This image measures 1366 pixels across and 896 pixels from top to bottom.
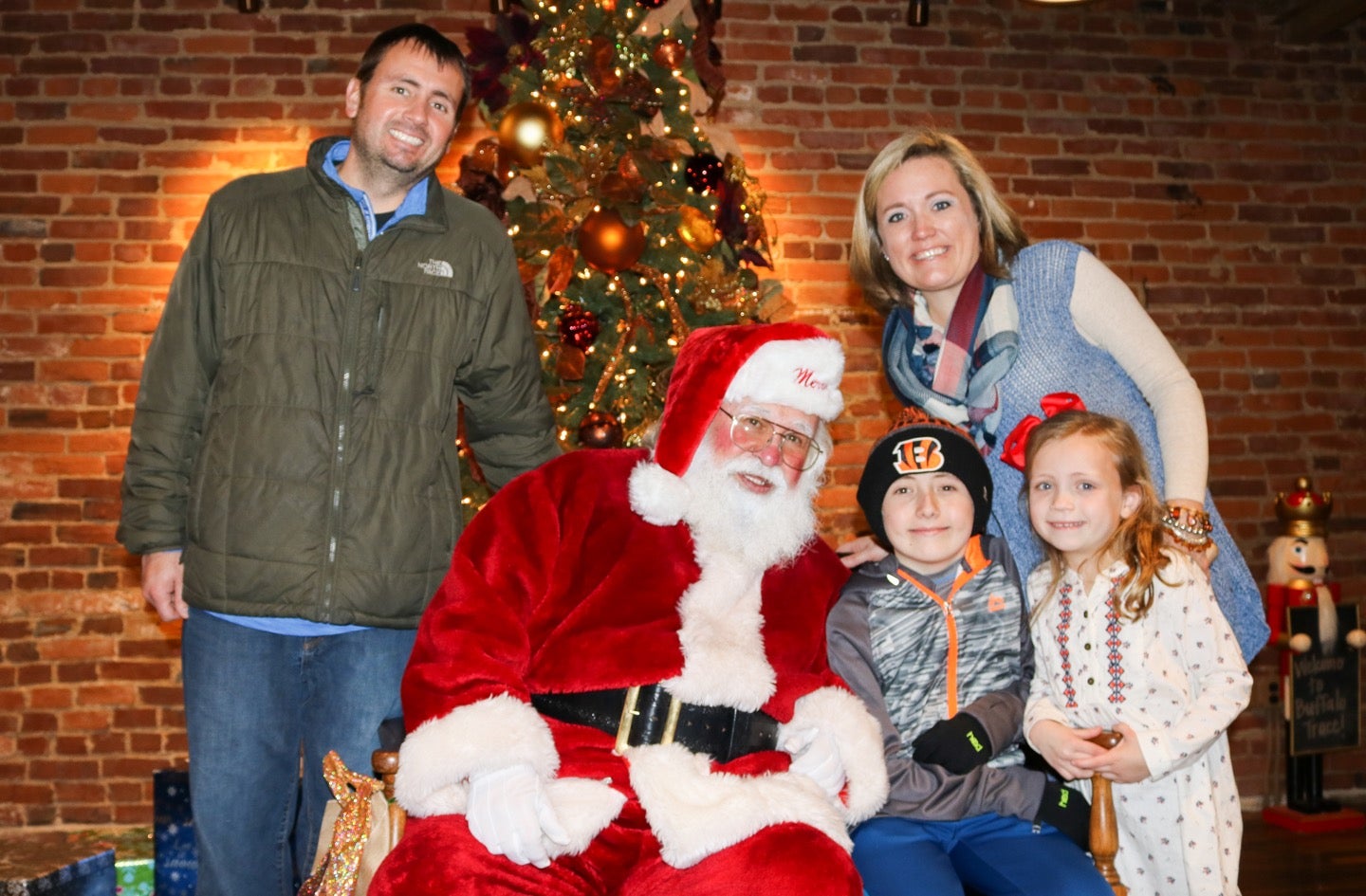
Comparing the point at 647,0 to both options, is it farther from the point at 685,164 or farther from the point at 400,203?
the point at 400,203

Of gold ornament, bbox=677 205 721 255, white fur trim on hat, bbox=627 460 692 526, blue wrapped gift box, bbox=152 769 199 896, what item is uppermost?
gold ornament, bbox=677 205 721 255

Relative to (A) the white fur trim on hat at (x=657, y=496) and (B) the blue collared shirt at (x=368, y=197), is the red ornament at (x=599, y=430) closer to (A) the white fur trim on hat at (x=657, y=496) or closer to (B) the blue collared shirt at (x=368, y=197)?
(B) the blue collared shirt at (x=368, y=197)

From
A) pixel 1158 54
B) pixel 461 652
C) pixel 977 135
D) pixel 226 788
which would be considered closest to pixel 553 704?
pixel 461 652

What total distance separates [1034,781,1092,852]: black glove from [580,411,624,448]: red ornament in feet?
5.26

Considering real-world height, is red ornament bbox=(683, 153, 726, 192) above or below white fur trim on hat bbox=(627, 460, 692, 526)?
above

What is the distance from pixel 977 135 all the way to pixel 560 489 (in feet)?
11.2

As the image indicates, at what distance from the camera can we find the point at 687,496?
2135 millimetres

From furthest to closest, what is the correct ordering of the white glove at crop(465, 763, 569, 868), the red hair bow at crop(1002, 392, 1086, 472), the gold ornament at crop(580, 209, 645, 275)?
the gold ornament at crop(580, 209, 645, 275)
the red hair bow at crop(1002, 392, 1086, 472)
the white glove at crop(465, 763, 569, 868)

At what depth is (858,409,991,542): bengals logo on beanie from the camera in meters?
2.27

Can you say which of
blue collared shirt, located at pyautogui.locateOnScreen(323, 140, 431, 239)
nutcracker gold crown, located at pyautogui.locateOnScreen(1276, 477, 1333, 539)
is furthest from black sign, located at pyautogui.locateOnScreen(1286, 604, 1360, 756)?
blue collared shirt, located at pyautogui.locateOnScreen(323, 140, 431, 239)

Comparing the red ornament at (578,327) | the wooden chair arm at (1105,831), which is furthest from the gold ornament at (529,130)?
the wooden chair arm at (1105,831)

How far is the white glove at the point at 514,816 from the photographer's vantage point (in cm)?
177

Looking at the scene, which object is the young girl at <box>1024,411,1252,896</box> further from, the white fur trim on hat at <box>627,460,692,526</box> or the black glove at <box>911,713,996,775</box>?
the white fur trim on hat at <box>627,460,692,526</box>

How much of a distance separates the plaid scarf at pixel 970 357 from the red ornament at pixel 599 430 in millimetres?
1080
